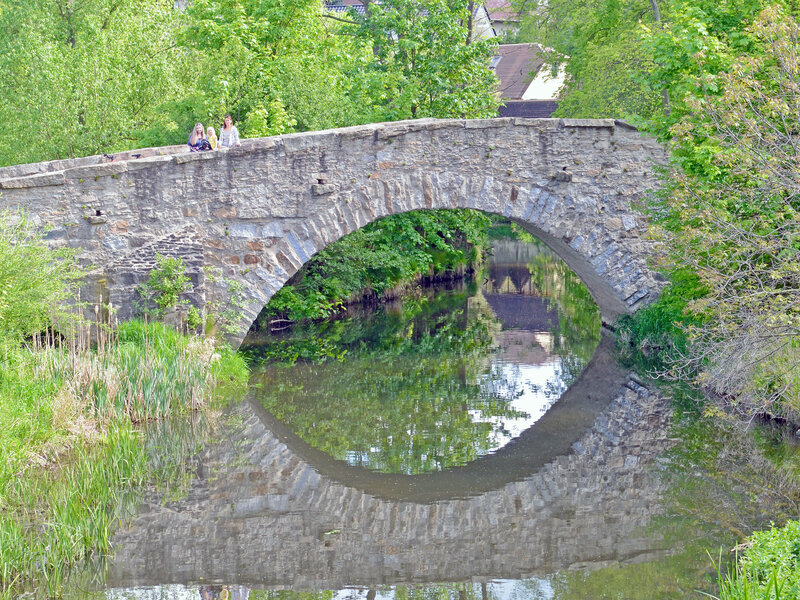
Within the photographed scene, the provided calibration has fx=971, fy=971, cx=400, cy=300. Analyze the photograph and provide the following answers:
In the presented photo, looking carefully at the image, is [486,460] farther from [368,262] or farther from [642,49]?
[368,262]

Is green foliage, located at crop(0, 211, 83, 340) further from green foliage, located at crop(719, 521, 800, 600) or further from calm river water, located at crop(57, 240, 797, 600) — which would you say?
green foliage, located at crop(719, 521, 800, 600)

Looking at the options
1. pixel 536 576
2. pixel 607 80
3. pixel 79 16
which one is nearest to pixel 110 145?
pixel 79 16

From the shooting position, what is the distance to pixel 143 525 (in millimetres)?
6871

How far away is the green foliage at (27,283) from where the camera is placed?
886 cm

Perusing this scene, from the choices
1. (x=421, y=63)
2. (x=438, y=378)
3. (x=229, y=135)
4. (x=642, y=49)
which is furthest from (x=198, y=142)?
(x=421, y=63)

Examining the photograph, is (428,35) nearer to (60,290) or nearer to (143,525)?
(60,290)

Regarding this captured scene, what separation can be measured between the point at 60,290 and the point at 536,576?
5.70m

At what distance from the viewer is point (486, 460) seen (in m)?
8.80

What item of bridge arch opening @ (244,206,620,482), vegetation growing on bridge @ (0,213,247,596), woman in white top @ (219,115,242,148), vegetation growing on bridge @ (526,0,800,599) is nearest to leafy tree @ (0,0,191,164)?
woman in white top @ (219,115,242,148)

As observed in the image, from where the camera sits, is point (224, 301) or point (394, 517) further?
point (224, 301)

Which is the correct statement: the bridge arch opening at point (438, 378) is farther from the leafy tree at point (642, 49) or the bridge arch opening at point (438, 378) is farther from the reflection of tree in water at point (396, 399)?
the leafy tree at point (642, 49)

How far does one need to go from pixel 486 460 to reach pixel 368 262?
875cm

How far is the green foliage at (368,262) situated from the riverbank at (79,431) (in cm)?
489

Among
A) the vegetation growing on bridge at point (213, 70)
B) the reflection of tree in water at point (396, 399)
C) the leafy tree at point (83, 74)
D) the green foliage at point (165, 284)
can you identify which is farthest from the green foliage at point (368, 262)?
the green foliage at point (165, 284)
